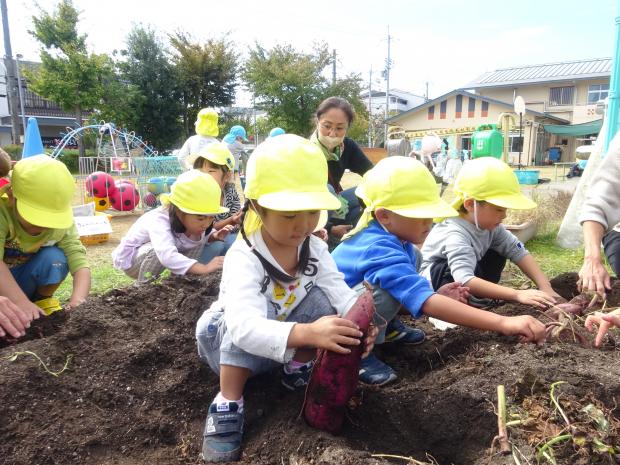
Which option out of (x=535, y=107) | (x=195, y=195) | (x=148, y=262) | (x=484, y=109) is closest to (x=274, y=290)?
(x=195, y=195)

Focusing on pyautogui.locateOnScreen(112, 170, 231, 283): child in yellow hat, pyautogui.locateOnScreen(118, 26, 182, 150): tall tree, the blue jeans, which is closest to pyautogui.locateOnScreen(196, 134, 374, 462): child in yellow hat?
the blue jeans

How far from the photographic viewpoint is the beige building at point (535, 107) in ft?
113

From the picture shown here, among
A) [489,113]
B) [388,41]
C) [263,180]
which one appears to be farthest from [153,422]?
[388,41]

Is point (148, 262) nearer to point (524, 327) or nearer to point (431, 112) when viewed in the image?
point (524, 327)

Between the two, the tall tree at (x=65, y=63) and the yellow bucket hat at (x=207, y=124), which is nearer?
the yellow bucket hat at (x=207, y=124)

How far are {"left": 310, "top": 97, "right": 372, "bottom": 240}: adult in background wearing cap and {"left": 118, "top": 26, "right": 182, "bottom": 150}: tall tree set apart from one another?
20.7 metres

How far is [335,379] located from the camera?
1515 mm

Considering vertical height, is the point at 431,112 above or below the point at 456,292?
above

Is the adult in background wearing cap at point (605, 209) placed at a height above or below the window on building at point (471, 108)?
below

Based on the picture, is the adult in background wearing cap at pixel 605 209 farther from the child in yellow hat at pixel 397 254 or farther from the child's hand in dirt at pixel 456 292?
the child in yellow hat at pixel 397 254

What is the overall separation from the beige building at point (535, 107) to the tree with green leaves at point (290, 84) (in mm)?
9557

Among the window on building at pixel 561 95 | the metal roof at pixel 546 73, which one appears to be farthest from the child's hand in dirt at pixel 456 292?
the window on building at pixel 561 95

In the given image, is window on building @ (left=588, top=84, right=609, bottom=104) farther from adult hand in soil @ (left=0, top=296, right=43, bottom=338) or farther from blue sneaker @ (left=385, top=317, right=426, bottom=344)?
adult hand in soil @ (left=0, top=296, right=43, bottom=338)

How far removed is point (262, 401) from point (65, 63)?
850 inches
